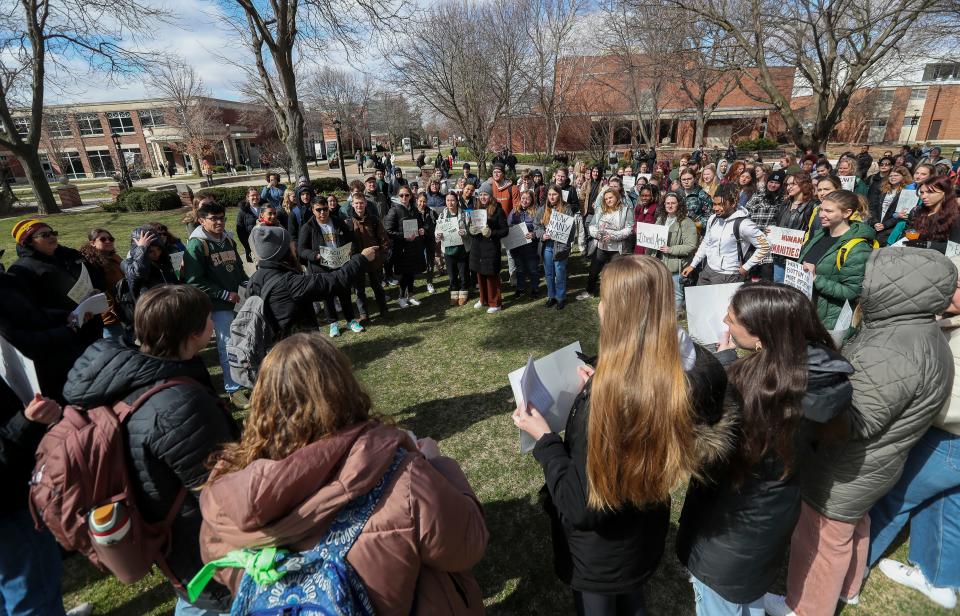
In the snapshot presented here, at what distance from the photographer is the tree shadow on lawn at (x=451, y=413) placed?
4.46m

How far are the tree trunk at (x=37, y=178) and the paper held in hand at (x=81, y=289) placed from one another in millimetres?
21535

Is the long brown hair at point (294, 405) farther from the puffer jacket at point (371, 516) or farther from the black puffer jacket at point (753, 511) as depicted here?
the black puffer jacket at point (753, 511)

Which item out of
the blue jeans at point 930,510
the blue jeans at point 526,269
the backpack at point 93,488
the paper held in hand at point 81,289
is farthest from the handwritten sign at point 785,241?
the paper held in hand at point 81,289

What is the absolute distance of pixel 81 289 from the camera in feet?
13.3

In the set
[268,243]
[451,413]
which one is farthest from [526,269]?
[268,243]

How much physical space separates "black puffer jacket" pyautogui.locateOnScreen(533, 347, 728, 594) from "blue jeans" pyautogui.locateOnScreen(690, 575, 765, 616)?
1.38 ft

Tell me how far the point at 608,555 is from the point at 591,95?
3495 cm

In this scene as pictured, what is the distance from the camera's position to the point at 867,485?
83.3 inches

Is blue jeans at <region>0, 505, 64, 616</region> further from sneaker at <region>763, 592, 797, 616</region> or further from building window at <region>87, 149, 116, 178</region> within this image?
building window at <region>87, 149, 116, 178</region>

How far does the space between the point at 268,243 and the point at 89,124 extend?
67.1 meters

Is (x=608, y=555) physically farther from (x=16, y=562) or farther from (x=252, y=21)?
(x=252, y=21)

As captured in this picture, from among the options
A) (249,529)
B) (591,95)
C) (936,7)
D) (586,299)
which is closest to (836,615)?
(249,529)

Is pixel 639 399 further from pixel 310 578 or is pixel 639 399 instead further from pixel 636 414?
pixel 310 578

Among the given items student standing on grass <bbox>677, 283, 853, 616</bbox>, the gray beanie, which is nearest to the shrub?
the gray beanie
